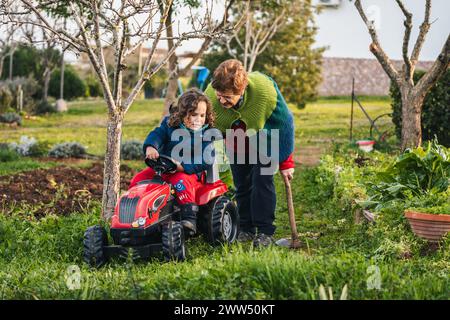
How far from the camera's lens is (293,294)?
12.9 feet

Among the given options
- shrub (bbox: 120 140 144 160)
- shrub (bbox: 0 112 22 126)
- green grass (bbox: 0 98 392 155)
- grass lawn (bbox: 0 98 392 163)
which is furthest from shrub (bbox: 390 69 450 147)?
shrub (bbox: 0 112 22 126)

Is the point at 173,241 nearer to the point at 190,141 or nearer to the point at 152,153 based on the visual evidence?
the point at 152,153

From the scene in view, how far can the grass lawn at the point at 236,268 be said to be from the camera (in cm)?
402

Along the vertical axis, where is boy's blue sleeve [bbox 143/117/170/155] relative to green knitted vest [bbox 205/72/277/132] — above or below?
below

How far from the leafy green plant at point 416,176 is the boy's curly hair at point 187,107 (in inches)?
65.0

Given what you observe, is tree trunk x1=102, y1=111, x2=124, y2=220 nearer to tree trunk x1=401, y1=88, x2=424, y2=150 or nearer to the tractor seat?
the tractor seat

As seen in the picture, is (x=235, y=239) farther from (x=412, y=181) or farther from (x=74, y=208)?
(x=74, y=208)

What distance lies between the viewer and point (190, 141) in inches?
236

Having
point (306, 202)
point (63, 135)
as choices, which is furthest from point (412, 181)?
point (63, 135)

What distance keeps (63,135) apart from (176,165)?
1492 cm

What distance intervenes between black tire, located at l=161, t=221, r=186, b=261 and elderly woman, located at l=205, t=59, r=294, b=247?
0.82 meters

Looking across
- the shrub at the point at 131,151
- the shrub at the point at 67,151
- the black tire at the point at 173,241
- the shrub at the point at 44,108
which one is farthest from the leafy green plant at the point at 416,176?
the shrub at the point at 44,108

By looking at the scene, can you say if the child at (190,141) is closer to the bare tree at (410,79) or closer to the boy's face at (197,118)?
the boy's face at (197,118)

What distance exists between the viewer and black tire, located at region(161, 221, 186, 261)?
17.9ft
